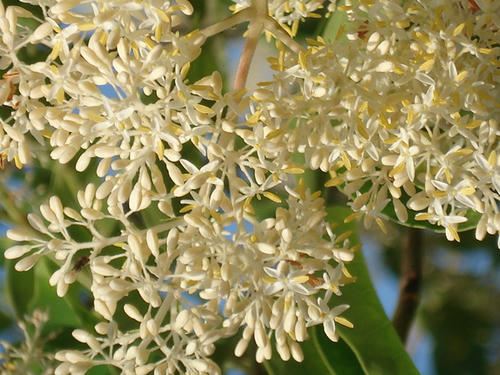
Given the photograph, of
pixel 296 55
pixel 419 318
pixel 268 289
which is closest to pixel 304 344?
pixel 268 289

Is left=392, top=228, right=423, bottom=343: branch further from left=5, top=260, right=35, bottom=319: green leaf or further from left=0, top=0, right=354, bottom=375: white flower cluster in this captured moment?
left=5, top=260, right=35, bottom=319: green leaf

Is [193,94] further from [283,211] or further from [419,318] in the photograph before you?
[419,318]

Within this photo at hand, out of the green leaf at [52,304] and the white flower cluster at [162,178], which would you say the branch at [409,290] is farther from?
the green leaf at [52,304]

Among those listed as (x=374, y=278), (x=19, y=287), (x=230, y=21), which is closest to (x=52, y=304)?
(x=19, y=287)

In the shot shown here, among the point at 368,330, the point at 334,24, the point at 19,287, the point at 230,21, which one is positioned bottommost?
the point at 19,287

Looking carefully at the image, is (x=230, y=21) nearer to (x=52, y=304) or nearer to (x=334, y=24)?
(x=334, y=24)

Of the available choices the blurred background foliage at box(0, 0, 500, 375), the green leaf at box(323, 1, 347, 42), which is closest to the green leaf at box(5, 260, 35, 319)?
the blurred background foliage at box(0, 0, 500, 375)
